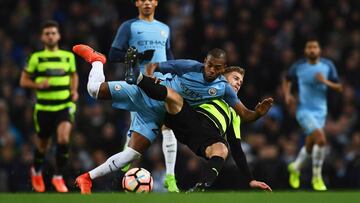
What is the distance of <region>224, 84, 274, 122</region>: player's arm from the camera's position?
1091 centimetres

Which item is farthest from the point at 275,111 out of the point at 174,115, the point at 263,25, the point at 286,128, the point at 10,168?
the point at 174,115

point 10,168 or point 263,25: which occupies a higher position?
point 263,25

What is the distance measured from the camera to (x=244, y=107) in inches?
444

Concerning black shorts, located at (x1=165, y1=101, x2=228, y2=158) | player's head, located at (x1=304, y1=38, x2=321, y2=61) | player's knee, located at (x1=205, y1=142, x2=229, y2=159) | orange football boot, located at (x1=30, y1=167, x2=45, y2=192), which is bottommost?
orange football boot, located at (x1=30, y1=167, x2=45, y2=192)

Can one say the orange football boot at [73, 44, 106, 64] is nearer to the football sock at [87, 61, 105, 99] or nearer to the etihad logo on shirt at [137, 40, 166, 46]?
the football sock at [87, 61, 105, 99]

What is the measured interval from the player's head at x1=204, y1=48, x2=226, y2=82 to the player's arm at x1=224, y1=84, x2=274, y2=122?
25cm

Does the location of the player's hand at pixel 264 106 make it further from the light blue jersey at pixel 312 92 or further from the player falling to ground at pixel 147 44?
the light blue jersey at pixel 312 92

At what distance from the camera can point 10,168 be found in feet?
52.3

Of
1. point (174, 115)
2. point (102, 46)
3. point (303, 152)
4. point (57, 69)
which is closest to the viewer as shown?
point (174, 115)

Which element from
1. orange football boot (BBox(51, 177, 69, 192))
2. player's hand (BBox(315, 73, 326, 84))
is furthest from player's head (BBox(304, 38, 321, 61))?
orange football boot (BBox(51, 177, 69, 192))

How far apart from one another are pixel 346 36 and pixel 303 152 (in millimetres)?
4952

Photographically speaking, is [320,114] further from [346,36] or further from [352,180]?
[346,36]

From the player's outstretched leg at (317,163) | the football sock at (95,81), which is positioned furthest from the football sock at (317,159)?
the football sock at (95,81)

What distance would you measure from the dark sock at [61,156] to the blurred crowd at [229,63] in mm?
963
